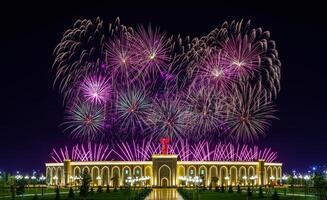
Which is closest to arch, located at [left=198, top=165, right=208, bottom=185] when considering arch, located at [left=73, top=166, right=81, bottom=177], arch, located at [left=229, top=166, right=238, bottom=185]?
arch, located at [left=229, top=166, right=238, bottom=185]

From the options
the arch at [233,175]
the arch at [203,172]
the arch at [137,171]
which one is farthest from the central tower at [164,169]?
the arch at [233,175]

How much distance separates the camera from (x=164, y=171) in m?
91.9

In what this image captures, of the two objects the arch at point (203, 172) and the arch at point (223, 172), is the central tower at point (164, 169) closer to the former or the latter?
the arch at point (203, 172)

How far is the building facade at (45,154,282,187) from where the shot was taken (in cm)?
9181

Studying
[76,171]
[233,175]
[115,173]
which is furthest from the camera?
[233,175]

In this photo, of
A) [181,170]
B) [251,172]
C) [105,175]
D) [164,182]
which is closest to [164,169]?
[164,182]

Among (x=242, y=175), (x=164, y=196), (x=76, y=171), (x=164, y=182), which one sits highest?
(x=76, y=171)

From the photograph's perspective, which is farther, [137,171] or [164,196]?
[137,171]

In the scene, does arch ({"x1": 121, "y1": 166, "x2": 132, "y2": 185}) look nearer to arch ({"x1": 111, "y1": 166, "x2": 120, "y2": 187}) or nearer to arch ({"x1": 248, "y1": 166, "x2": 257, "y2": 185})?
arch ({"x1": 111, "y1": 166, "x2": 120, "y2": 187})

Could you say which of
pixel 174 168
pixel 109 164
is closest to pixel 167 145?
pixel 174 168

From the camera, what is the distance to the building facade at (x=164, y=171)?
91812mm

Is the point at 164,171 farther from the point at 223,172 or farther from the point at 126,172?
the point at 223,172

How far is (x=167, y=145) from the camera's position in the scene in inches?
3706

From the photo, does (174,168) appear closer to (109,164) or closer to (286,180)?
(109,164)
